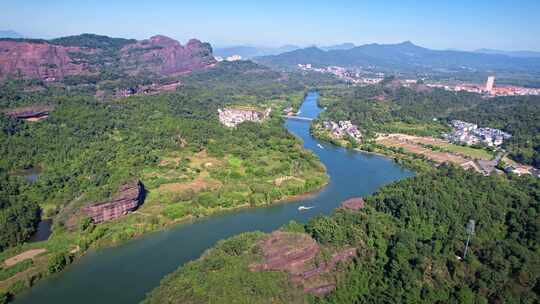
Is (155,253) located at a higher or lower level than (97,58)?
lower

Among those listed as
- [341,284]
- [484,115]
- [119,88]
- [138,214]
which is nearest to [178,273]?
[341,284]

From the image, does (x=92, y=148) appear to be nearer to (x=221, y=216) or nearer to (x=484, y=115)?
(x=221, y=216)

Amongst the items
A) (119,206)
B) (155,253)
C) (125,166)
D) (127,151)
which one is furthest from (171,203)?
(127,151)

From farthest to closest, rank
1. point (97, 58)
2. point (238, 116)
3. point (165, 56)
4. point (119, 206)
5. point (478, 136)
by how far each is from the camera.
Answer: point (165, 56)
point (97, 58)
point (238, 116)
point (478, 136)
point (119, 206)

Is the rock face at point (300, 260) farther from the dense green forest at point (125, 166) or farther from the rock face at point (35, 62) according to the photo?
the rock face at point (35, 62)

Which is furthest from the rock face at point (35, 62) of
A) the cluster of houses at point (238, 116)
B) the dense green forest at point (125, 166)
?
the cluster of houses at point (238, 116)

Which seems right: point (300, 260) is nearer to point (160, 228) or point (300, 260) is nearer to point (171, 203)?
point (160, 228)
